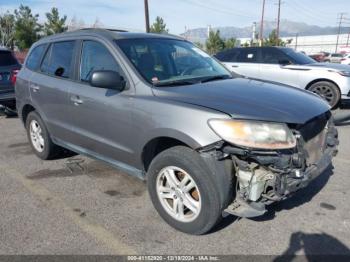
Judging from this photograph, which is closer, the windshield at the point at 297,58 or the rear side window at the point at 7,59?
the rear side window at the point at 7,59

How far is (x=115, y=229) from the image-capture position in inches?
135

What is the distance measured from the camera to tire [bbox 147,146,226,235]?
116 inches

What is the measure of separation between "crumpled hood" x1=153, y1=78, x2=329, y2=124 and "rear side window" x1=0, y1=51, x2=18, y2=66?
656cm

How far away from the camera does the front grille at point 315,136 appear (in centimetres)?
322

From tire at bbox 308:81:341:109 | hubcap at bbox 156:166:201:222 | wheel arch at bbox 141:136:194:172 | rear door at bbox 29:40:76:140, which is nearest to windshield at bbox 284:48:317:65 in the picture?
tire at bbox 308:81:341:109

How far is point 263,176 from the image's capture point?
9.53ft

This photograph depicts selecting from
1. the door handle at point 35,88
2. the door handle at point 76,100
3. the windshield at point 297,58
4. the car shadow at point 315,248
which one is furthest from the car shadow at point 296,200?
the windshield at point 297,58

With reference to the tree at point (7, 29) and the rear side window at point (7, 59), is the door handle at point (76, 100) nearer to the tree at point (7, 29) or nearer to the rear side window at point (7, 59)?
the rear side window at point (7, 59)

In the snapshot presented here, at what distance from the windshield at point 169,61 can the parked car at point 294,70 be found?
16.9 feet

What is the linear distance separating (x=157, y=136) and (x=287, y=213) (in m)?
1.55

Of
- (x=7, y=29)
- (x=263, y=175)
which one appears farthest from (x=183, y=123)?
(x=7, y=29)

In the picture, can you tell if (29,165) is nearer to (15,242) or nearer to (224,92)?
(15,242)

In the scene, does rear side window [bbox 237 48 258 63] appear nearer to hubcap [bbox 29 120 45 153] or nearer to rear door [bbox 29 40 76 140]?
rear door [bbox 29 40 76 140]

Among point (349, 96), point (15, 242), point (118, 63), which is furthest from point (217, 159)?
point (349, 96)
